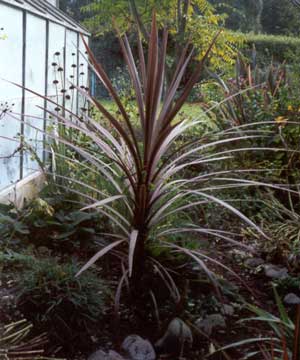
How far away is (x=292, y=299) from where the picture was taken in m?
3.62

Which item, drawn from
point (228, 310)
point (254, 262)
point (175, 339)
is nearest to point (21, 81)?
point (254, 262)

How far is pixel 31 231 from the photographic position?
410cm

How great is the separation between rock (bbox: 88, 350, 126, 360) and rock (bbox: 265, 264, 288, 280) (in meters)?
1.43

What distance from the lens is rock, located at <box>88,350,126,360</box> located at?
280 centimetres

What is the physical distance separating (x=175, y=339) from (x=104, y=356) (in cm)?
38

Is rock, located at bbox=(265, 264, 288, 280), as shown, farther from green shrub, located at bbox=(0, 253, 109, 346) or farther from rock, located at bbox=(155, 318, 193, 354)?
green shrub, located at bbox=(0, 253, 109, 346)

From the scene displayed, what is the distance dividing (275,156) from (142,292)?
2749mm

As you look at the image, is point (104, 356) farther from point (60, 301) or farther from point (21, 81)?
point (21, 81)

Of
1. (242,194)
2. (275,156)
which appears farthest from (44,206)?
(275,156)

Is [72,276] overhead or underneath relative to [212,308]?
overhead

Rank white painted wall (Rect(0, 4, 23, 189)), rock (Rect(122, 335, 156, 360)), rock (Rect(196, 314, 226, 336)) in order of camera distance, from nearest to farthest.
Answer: rock (Rect(122, 335, 156, 360)) < rock (Rect(196, 314, 226, 336)) < white painted wall (Rect(0, 4, 23, 189))

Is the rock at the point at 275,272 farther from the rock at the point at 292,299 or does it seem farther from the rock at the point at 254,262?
the rock at the point at 292,299

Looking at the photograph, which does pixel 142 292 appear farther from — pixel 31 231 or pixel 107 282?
pixel 31 231

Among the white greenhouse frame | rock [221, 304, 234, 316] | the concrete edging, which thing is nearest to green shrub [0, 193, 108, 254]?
the white greenhouse frame
